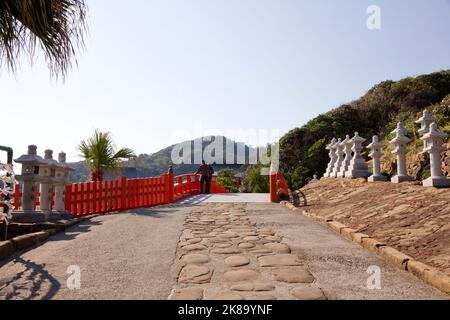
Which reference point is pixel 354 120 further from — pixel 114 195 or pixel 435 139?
pixel 114 195

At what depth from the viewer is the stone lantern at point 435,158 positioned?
6.45 meters

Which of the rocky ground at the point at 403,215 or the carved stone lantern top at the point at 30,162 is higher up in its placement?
the carved stone lantern top at the point at 30,162

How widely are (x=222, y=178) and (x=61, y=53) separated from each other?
107ft

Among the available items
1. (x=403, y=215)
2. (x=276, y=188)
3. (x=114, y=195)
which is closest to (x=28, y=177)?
(x=114, y=195)

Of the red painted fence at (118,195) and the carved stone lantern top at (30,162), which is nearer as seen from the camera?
the carved stone lantern top at (30,162)

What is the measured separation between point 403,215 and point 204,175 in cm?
1307

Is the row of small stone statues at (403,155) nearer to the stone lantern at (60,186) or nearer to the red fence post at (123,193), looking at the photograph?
the red fence post at (123,193)

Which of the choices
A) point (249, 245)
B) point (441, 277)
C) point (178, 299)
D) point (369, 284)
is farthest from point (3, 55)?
point (441, 277)

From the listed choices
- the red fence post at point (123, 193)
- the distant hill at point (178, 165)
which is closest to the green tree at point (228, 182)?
the distant hill at point (178, 165)

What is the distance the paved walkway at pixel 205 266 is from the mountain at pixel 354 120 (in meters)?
19.6

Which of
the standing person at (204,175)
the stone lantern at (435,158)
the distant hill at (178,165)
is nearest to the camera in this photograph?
the stone lantern at (435,158)

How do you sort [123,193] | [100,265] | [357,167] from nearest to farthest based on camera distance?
[100,265] → [123,193] → [357,167]

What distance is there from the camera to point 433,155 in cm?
690

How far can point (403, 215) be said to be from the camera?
5.56 meters
